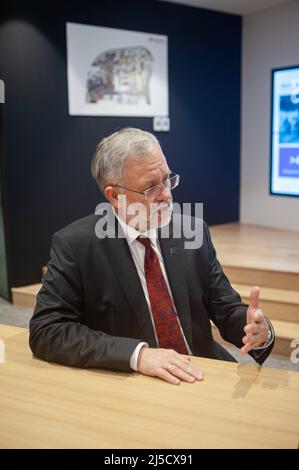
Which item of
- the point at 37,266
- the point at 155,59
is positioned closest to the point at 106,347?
the point at 37,266

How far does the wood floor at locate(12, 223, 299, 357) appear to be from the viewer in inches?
139

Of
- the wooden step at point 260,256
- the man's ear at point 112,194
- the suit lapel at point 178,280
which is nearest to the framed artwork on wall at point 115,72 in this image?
the wooden step at point 260,256

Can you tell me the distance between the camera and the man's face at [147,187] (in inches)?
64.0

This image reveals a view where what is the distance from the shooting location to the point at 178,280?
1699mm

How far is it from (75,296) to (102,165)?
0.45 meters

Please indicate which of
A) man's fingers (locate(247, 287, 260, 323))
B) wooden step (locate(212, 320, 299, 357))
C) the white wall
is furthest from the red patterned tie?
the white wall

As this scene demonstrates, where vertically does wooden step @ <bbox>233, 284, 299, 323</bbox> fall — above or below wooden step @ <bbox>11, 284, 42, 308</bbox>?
above

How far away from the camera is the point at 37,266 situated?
437cm

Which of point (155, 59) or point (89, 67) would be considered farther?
point (155, 59)

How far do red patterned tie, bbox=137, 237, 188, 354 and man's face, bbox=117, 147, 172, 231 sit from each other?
0.24 feet

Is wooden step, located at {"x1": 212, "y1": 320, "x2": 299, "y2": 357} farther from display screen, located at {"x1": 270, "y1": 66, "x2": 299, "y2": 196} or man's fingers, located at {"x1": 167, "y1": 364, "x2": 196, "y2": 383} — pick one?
man's fingers, located at {"x1": 167, "y1": 364, "x2": 196, "y2": 383}

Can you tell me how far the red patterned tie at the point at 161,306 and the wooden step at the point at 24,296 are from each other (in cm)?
265
